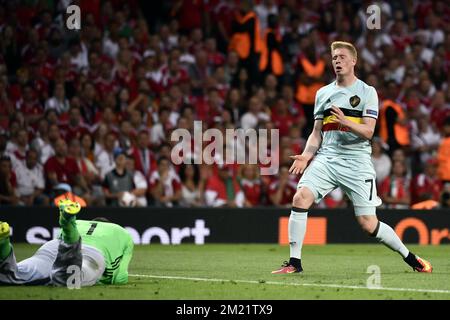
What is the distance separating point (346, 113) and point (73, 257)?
11.4 ft

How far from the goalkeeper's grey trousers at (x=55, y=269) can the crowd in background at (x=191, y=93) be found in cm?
630

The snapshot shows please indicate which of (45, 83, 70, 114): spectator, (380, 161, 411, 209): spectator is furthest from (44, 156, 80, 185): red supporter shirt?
(380, 161, 411, 209): spectator

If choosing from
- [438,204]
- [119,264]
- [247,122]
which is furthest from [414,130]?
[119,264]

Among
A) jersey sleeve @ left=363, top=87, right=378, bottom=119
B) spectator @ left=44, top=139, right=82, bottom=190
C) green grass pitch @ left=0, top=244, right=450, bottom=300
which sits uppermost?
jersey sleeve @ left=363, top=87, right=378, bottom=119

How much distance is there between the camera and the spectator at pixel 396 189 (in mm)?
17500

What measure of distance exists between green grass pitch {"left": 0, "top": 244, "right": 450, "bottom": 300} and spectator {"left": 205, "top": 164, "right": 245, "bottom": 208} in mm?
1972

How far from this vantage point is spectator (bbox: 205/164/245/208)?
56.2 feet

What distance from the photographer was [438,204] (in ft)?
58.1

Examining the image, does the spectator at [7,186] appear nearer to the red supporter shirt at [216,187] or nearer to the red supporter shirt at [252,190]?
the red supporter shirt at [216,187]

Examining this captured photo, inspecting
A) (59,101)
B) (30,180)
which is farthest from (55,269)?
(59,101)

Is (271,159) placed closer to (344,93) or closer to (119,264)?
(344,93)

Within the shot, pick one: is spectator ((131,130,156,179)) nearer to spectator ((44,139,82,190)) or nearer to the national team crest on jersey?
spectator ((44,139,82,190))

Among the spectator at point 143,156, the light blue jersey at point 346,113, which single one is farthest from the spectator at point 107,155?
the light blue jersey at point 346,113
